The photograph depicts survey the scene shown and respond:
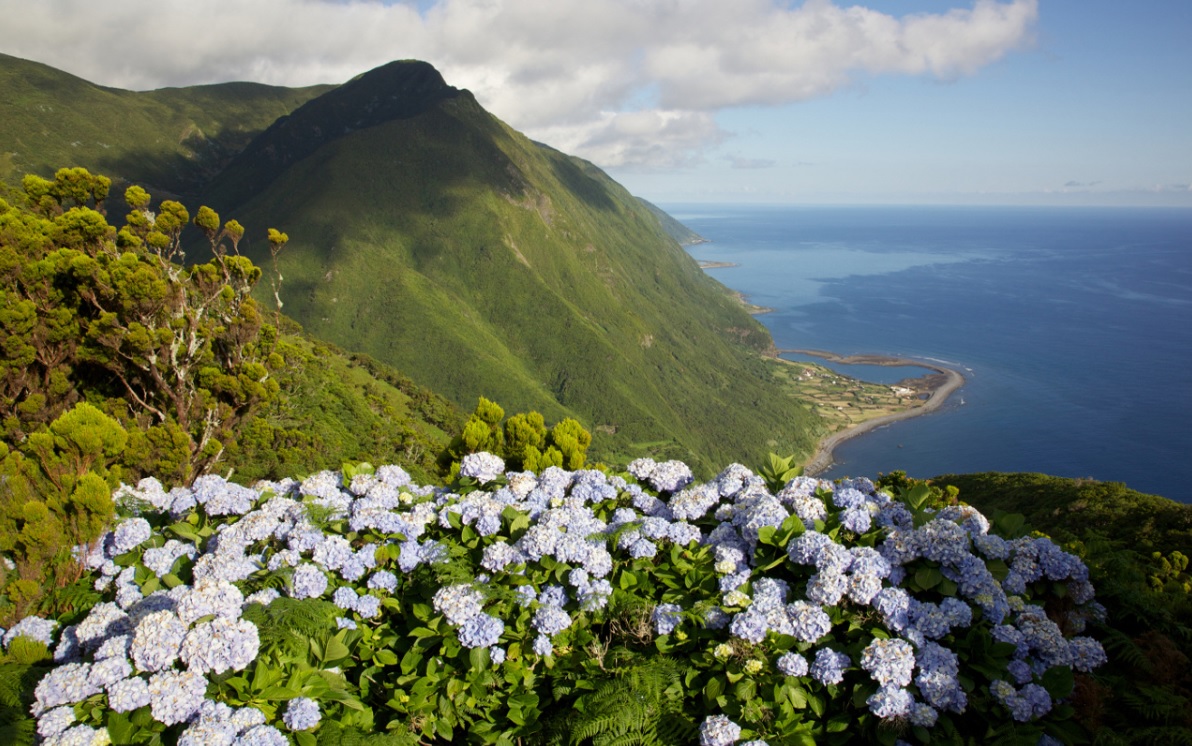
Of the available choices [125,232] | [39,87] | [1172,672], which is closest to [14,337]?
[125,232]

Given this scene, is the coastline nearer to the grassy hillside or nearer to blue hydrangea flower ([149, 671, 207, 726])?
the grassy hillside

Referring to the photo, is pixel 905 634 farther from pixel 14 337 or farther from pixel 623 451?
pixel 623 451

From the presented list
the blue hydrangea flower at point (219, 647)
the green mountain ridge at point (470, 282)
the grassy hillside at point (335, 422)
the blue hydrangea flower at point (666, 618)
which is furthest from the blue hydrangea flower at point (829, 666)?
the green mountain ridge at point (470, 282)

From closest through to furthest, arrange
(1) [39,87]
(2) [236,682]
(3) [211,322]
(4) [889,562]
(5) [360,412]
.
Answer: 1. (2) [236,682]
2. (4) [889,562]
3. (3) [211,322]
4. (5) [360,412]
5. (1) [39,87]

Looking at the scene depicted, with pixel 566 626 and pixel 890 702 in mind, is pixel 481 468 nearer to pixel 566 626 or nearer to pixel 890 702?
pixel 566 626

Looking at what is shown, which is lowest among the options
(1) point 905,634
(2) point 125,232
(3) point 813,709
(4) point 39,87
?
(3) point 813,709

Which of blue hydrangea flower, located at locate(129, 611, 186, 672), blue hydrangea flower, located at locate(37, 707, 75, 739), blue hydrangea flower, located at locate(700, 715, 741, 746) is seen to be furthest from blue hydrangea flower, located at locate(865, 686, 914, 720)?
blue hydrangea flower, located at locate(37, 707, 75, 739)

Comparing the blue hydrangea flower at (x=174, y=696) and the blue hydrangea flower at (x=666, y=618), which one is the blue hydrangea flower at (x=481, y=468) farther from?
the blue hydrangea flower at (x=174, y=696)
